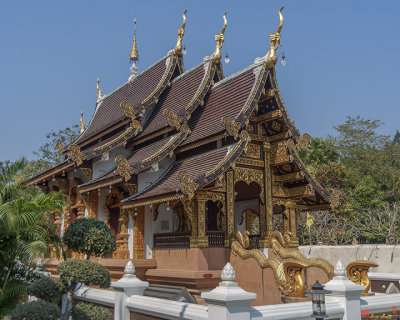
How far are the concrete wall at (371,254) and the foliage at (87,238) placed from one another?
33.2 feet

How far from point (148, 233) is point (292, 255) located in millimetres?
4014

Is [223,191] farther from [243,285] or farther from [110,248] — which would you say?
[110,248]

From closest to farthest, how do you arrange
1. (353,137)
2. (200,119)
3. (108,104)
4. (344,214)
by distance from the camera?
(200,119)
(108,104)
(344,214)
(353,137)

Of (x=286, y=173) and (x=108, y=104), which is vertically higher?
(x=108, y=104)

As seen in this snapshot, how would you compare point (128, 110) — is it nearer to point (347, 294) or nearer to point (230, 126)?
point (230, 126)

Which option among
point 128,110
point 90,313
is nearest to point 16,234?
point 90,313

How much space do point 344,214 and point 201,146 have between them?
52.4ft

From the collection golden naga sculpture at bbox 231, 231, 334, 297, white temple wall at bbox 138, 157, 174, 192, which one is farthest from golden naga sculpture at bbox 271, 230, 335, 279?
white temple wall at bbox 138, 157, 174, 192

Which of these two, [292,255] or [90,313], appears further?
[292,255]

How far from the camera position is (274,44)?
11406 mm

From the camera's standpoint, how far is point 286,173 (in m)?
12.4

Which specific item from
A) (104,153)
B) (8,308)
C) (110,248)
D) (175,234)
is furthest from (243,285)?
(104,153)

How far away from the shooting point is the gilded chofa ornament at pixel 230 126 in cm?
1070

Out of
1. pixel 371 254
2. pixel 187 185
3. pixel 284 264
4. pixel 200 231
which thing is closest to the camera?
pixel 284 264
